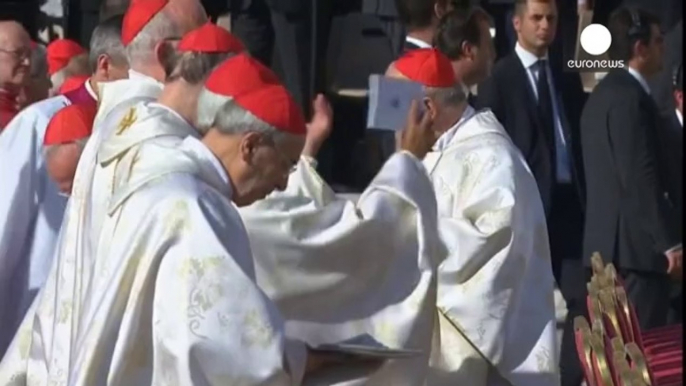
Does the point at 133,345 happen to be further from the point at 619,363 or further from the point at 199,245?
the point at 619,363

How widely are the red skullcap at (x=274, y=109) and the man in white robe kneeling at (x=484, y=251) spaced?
1.51m

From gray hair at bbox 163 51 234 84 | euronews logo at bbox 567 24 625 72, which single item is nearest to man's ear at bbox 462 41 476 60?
gray hair at bbox 163 51 234 84

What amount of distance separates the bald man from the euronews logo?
2120 mm

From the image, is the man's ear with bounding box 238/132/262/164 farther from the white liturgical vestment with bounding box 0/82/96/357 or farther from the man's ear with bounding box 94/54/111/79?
the white liturgical vestment with bounding box 0/82/96/357

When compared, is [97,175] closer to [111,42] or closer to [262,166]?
[262,166]

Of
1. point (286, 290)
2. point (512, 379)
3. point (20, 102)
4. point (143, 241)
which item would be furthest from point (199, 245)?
point (20, 102)

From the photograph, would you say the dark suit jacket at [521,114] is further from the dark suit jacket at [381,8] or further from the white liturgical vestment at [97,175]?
the white liturgical vestment at [97,175]

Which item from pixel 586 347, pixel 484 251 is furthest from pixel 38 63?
pixel 586 347

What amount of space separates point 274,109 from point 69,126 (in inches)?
75.4

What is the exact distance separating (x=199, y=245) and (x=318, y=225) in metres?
1.05

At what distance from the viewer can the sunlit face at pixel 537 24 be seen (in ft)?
25.8

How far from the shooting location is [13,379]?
539cm

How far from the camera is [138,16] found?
5086mm

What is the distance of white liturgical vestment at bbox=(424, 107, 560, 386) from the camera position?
573 centimetres
